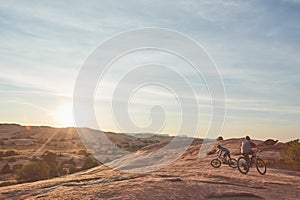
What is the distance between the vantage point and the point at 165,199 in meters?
10.1

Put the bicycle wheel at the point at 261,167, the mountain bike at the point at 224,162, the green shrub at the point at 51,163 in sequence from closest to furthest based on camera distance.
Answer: the bicycle wheel at the point at 261,167
the mountain bike at the point at 224,162
the green shrub at the point at 51,163

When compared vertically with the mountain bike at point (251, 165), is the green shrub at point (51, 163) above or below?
below

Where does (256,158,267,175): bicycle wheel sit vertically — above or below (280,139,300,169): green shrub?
below

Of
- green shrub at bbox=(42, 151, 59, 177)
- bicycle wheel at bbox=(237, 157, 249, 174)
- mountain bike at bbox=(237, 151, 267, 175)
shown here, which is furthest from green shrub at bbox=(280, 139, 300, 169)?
green shrub at bbox=(42, 151, 59, 177)

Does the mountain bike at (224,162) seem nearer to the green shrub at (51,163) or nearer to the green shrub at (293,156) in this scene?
the green shrub at (293,156)

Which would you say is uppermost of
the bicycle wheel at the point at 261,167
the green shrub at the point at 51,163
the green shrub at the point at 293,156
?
the green shrub at the point at 293,156

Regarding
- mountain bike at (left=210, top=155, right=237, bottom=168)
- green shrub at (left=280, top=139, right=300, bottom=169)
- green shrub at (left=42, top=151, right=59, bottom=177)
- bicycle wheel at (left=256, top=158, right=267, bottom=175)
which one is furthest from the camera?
green shrub at (left=42, top=151, right=59, bottom=177)

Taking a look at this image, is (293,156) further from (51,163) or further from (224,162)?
(51,163)

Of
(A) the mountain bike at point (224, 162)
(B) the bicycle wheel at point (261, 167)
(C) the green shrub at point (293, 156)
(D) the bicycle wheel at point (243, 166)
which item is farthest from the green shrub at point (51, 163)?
(C) the green shrub at point (293, 156)

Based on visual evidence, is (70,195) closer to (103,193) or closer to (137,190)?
(103,193)

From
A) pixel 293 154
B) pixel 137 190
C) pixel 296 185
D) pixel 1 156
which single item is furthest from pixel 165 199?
pixel 1 156

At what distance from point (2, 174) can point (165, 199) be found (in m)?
27.1

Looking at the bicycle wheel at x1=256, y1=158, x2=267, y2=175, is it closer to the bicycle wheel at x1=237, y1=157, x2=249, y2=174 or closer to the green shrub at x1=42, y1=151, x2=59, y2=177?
the bicycle wheel at x1=237, y1=157, x2=249, y2=174

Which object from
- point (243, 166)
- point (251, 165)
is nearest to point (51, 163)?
point (243, 166)
